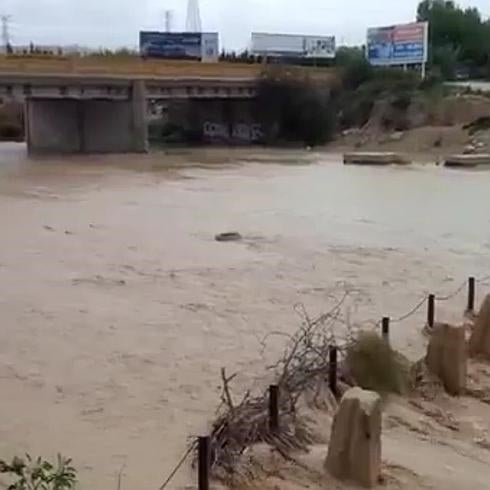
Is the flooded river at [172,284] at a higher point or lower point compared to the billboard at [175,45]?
lower

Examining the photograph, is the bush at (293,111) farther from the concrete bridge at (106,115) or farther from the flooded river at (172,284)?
the flooded river at (172,284)

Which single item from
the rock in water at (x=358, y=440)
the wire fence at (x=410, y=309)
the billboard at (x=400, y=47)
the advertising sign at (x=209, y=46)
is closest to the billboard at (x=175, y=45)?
the advertising sign at (x=209, y=46)

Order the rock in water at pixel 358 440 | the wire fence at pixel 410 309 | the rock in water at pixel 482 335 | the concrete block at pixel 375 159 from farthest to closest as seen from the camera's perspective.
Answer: the concrete block at pixel 375 159
the rock in water at pixel 482 335
the wire fence at pixel 410 309
the rock in water at pixel 358 440

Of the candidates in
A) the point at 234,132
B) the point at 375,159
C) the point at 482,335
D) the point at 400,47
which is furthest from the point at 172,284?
the point at 400,47

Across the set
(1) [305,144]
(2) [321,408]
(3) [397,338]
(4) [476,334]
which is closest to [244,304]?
(3) [397,338]

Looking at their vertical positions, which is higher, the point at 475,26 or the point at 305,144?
the point at 475,26

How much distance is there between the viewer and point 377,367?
40.4 feet

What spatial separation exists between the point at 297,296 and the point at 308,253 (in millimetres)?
6272

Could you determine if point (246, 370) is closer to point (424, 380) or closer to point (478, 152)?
point (424, 380)

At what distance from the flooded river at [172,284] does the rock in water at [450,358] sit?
181cm

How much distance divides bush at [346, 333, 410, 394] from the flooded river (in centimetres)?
151

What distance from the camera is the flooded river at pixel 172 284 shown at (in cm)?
1195

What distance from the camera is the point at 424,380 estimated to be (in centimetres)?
1239

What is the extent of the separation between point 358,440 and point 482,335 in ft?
17.4
